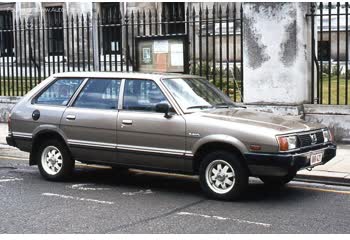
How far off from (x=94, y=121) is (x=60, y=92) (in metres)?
0.95

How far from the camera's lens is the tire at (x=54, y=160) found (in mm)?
8828

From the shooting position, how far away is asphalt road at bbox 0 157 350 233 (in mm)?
6304

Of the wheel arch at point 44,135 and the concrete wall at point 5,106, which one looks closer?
the wheel arch at point 44,135

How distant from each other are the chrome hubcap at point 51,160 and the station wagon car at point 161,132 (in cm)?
1

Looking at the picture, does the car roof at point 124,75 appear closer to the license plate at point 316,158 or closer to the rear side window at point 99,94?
the rear side window at point 99,94

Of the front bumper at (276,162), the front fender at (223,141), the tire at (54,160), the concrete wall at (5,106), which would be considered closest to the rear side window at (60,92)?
the tire at (54,160)

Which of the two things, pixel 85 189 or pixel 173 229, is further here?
pixel 85 189

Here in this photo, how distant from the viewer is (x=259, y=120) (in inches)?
301
